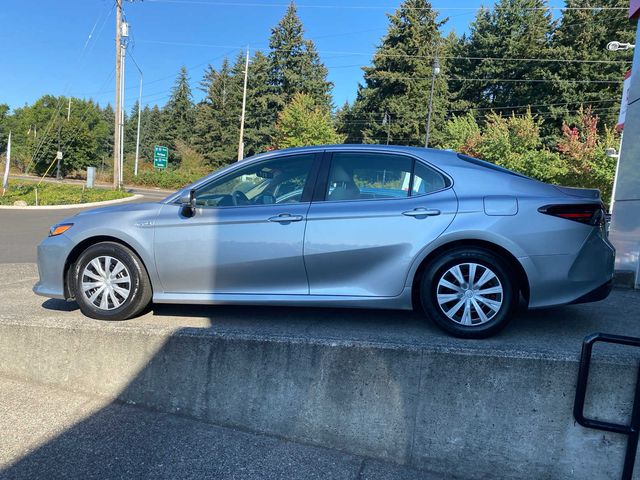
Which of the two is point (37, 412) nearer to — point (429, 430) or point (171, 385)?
point (171, 385)

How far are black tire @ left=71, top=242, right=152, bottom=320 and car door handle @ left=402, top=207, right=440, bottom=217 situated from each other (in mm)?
2161

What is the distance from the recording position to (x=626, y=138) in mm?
6664

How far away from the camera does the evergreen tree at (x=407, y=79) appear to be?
47406mm

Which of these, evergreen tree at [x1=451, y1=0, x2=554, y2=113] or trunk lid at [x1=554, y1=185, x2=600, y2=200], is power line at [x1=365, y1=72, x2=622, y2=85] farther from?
trunk lid at [x1=554, y1=185, x2=600, y2=200]

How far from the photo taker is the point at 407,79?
47469mm

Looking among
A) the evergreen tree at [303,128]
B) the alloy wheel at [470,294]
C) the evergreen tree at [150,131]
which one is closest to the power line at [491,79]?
the evergreen tree at [303,128]

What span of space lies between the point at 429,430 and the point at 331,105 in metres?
61.7

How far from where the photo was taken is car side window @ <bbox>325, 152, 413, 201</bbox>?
3830 mm

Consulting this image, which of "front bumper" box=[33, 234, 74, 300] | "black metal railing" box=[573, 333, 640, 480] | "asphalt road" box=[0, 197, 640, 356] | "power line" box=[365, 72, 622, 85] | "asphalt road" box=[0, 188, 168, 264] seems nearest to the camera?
"black metal railing" box=[573, 333, 640, 480]

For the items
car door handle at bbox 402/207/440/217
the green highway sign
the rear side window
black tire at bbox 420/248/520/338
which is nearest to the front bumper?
the rear side window

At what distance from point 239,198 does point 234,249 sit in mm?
481

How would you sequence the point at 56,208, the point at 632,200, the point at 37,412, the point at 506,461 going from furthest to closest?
1. the point at 56,208
2. the point at 632,200
3. the point at 37,412
4. the point at 506,461

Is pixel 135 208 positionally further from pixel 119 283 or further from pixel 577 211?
pixel 577 211

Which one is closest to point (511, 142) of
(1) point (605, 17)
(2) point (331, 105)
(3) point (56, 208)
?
(1) point (605, 17)
